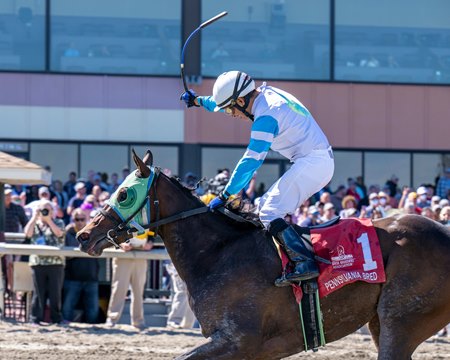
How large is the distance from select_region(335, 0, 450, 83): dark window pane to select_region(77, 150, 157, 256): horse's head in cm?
1558

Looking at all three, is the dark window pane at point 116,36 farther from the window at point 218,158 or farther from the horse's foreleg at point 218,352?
the horse's foreleg at point 218,352

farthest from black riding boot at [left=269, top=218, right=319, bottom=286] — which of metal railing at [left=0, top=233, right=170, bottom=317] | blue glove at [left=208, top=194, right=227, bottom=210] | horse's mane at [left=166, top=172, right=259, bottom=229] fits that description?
metal railing at [left=0, top=233, right=170, bottom=317]

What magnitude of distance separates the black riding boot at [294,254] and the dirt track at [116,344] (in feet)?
12.6

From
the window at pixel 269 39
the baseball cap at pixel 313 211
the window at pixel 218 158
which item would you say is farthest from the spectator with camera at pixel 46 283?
the window at pixel 269 39

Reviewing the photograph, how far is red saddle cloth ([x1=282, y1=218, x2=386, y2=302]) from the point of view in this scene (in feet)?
22.4

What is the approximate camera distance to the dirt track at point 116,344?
411 inches

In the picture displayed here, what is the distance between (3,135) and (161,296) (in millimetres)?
8761

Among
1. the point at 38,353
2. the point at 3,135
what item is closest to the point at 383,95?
the point at 3,135

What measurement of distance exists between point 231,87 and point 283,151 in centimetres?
64

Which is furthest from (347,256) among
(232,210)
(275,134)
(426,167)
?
(426,167)

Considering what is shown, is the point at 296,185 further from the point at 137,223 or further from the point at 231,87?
the point at 137,223

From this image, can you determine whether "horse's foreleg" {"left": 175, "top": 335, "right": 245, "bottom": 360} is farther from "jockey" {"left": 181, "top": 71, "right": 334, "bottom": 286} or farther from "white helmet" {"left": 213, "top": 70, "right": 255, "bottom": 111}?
"white helmet" {"left": 213, "top": 70, "right": 255, "bottom": 111}

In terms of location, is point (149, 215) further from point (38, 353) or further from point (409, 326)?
point (38, 353)

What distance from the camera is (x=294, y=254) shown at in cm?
679
